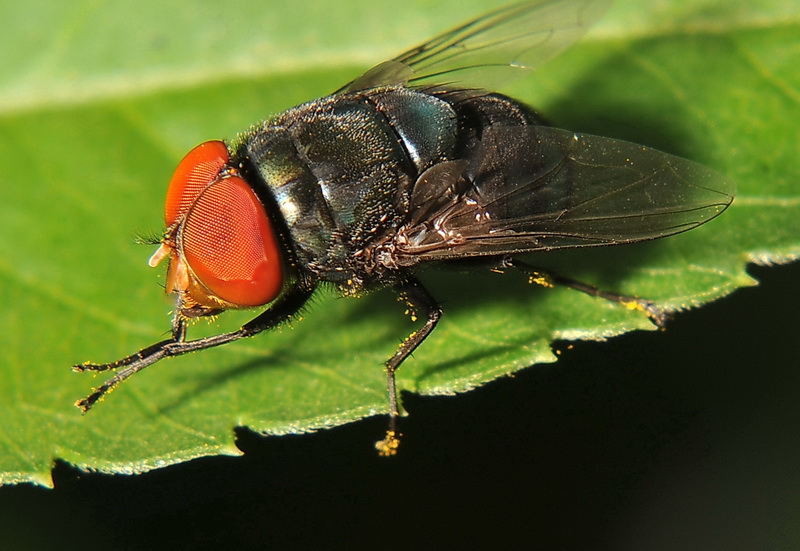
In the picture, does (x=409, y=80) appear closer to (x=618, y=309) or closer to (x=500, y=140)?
(x=500, y=140)

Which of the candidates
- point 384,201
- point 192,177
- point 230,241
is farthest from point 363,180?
point 192,177

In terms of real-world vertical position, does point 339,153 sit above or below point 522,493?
above

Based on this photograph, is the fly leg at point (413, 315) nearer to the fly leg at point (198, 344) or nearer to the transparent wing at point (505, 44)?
the fly leg at point (198, 344)

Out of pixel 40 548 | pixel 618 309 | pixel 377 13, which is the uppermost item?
pixel 377 13

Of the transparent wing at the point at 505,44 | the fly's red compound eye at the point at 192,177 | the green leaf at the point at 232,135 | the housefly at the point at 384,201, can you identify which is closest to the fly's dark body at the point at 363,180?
the housefly at the point at 384,201

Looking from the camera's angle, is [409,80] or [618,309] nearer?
[618,309]

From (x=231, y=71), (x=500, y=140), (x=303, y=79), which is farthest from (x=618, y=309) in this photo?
(x=231, y=71)
